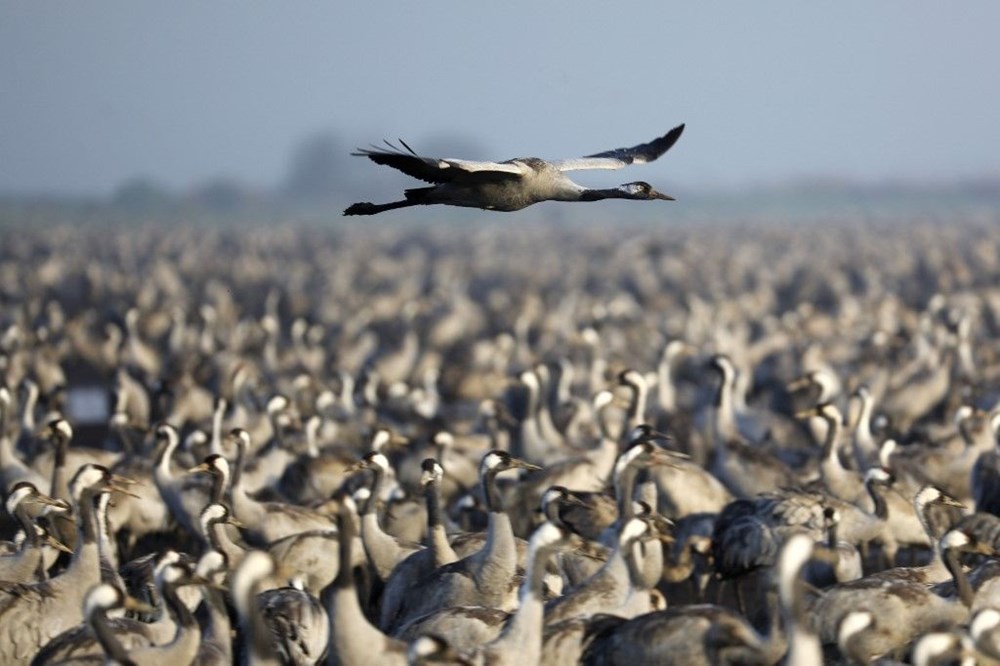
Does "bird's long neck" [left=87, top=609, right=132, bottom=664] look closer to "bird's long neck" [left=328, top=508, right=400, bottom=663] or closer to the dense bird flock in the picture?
the dense bird flock

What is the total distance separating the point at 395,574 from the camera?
344 inches

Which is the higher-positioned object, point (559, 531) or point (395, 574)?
point (559, 531)

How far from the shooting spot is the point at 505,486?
438 inches

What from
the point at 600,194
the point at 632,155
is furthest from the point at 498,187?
the point at 632,155

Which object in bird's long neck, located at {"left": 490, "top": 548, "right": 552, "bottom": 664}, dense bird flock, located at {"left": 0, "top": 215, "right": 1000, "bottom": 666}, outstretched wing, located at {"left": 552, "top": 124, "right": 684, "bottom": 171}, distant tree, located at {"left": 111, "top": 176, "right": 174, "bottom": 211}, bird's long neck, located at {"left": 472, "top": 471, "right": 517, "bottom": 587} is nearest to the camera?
bird's long neck, located at {"left": 490, "top": 548, "right": 552, "bottom": 664}

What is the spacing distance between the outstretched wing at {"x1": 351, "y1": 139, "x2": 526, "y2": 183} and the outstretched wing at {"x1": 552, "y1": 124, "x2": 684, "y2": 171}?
3.56 ft

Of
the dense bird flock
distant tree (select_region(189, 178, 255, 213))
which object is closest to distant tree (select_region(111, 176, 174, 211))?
distant tree (select_region(189, 178, 255, 213))

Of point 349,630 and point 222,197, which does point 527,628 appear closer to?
point 349,630

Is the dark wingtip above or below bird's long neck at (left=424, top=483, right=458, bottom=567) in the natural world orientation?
above

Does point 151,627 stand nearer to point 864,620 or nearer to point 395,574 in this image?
point 395,574

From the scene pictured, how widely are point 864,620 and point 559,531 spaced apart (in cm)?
138

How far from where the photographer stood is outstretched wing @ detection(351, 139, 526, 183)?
826cm

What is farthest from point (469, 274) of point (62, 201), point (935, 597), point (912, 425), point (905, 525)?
point (62, 201)

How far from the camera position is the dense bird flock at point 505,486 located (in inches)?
272
